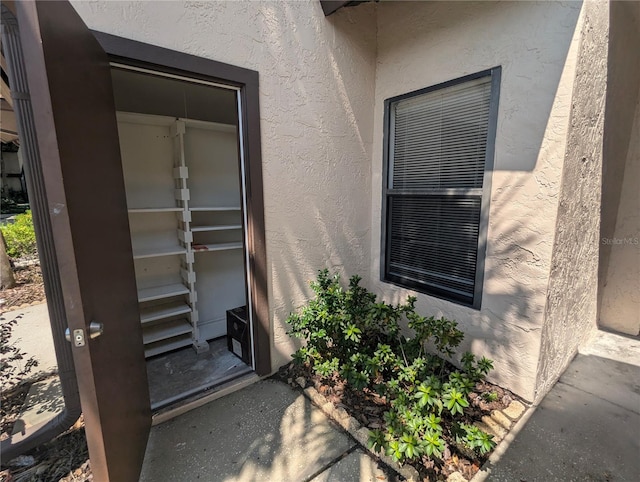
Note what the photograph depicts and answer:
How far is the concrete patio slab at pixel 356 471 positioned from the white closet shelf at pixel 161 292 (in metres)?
1.97

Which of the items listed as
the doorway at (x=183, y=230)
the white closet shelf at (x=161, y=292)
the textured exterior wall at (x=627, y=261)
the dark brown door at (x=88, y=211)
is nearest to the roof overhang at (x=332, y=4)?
the doorway at (x=183, y=230)

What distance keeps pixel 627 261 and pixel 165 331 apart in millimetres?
4568

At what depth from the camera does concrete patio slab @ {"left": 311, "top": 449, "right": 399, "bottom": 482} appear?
1.48m

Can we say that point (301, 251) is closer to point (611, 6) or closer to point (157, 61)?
point (157, 61)

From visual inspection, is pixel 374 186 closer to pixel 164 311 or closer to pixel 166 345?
pixel 164 311

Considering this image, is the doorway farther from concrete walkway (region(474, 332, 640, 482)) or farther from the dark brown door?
concrete walkway (region(474, 332, 640, 482))

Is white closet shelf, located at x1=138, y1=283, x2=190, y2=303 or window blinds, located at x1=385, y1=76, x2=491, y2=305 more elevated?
window blinds, located at x1=385, y1=76, x2=491, y2=305

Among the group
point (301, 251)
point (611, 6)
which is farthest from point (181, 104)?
point (611, 6)

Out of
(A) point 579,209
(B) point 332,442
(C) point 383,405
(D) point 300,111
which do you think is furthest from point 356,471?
(D) point 300,111

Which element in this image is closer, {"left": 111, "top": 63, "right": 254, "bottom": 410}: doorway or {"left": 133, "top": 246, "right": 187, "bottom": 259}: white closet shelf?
{"left": 111, "top": 63, "right": 254, "bottom": 410}: doorway

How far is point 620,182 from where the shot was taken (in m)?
2.69

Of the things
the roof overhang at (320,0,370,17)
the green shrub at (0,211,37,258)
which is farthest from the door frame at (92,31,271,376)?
the green shrub at (0,211,37,258)

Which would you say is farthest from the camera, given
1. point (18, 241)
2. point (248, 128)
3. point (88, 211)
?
point (18, 241)

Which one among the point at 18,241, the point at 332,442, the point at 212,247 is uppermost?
the point at 212,247
